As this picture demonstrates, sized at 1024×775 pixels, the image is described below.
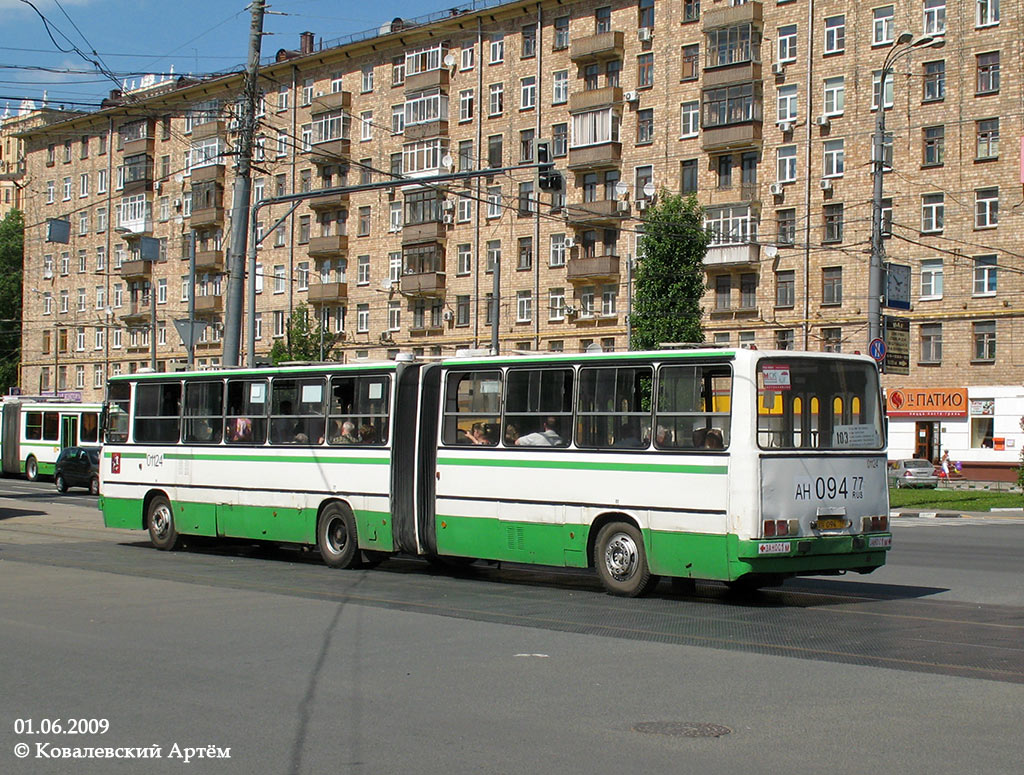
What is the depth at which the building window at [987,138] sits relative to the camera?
47.8 m

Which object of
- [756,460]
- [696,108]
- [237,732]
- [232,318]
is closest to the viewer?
[237,732]

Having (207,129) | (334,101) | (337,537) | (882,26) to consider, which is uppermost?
(334,101)

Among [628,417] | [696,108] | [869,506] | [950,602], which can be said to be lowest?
[950,602]

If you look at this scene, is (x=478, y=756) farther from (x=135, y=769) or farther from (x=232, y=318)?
(x=232, y=318)

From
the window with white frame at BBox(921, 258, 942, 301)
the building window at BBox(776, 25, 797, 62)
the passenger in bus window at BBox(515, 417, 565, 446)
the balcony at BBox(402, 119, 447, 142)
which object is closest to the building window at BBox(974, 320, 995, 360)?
the window with white frame at BBox(921, 258, 942, 301)

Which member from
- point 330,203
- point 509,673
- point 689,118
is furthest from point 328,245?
point 509,673

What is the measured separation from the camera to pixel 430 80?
6241cm

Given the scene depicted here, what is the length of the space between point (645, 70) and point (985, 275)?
1722 centimetres

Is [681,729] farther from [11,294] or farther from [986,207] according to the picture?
[11,294]

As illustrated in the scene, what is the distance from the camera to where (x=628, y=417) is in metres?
14.2

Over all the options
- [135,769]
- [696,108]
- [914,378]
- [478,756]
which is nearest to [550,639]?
[478,756]

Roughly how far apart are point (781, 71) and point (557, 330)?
14905mm

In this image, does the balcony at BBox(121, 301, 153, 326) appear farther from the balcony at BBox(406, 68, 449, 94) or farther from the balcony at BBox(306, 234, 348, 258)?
the balcony at BBox(406, 68, 449, 94)

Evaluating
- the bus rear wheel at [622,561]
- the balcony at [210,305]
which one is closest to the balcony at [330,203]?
the balcony at [210,305]
